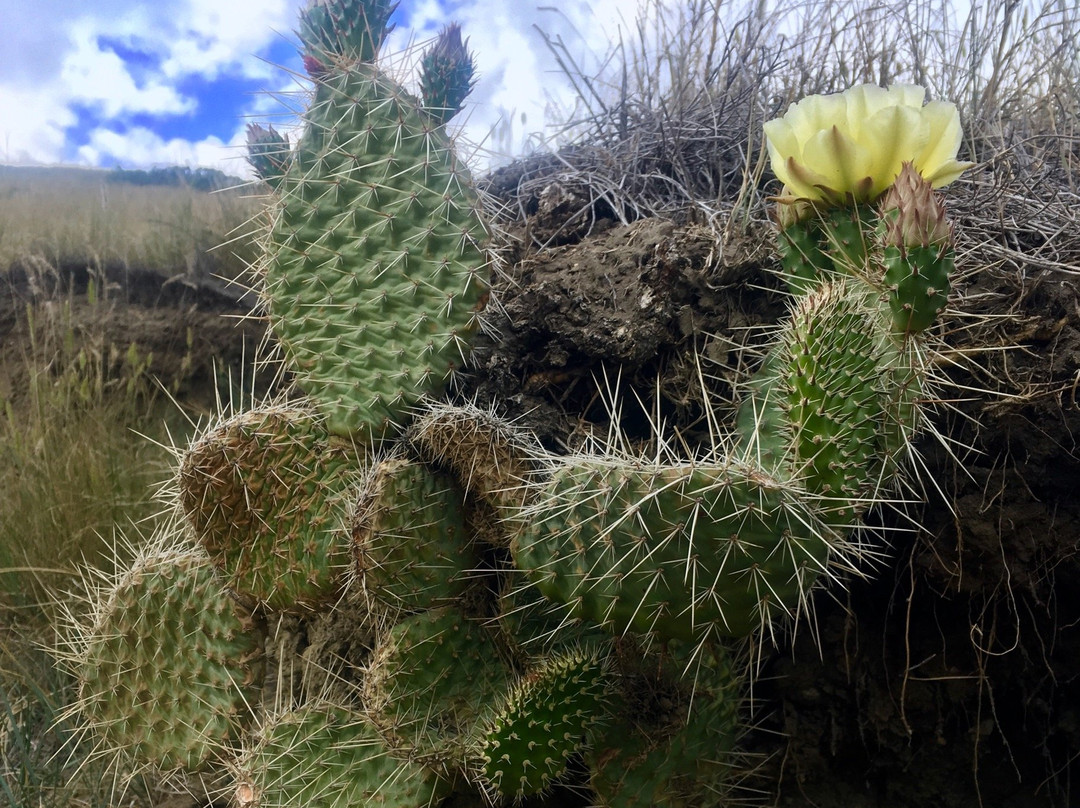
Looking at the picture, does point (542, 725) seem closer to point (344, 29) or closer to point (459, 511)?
point (459, 511)

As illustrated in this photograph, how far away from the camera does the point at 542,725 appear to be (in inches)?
45.3

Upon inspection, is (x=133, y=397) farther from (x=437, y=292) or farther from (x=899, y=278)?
(x=899, y=278)

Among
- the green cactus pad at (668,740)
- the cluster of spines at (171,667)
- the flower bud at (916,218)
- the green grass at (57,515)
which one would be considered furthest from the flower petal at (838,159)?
the green grass at (57,515)

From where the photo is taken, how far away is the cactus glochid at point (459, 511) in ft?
3.22

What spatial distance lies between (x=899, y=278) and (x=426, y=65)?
3.67 feet

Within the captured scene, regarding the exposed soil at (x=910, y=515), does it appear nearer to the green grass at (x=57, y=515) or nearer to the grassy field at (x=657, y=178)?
the grassy field at (x=657, y=178)

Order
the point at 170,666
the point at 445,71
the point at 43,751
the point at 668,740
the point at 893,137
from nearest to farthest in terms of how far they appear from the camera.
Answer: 1. the point at 893,137
2. the point at 668,740
3. the point at 170,666
4. the point at 445,71
5. the point at 43,751

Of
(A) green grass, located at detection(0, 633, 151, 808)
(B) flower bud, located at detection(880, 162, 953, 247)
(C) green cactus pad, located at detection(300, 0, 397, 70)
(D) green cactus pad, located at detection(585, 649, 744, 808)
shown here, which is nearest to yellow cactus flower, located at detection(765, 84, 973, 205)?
(B) flower bud, located at detection(880, 162, 953, 247)

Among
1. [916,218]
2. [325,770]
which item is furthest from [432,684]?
[916,218]

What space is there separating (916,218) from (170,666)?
5.07ft

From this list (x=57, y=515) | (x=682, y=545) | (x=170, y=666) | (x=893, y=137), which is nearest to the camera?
(x=682, y=545)

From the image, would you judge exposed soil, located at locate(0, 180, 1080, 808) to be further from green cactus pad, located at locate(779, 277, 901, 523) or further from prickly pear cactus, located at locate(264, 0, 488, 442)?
green cactus pad, located at locate(779, 277, 901, 523)

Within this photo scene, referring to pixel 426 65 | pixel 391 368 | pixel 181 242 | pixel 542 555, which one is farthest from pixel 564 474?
pixel 181 242

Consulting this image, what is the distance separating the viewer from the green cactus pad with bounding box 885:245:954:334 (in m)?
0.96
